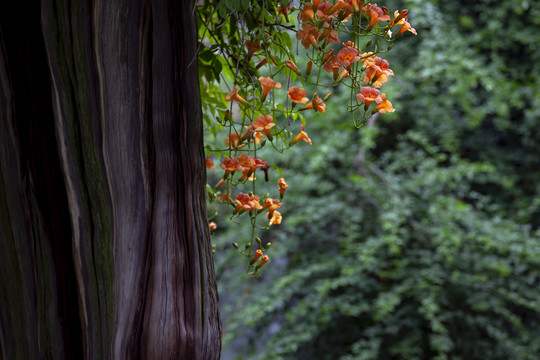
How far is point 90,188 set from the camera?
84 centimetres

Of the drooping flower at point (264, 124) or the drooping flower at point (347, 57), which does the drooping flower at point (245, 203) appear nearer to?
the drooping flower at point (264, 124)

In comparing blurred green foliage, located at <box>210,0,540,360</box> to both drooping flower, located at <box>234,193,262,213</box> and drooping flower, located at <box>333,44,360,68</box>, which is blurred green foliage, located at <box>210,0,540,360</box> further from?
drooping flower, located at <box>333,44,360,68</box>

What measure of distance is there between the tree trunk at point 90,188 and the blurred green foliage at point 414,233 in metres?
2.34

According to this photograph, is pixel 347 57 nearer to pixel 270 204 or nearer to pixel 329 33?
pixel 329 33

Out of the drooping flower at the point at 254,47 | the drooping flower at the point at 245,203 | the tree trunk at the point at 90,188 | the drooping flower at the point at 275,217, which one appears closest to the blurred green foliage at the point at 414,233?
the drooping flower at the point at 275,217

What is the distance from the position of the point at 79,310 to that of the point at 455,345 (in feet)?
10.2

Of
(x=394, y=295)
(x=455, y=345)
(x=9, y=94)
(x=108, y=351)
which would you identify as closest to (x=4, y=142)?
(x=9, y=94)

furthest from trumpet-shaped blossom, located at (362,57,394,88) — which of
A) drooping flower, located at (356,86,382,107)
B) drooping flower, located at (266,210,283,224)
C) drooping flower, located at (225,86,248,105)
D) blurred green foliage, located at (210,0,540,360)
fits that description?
blurred green foliage, located at (210,0,540,360)

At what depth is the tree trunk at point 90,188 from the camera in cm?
83

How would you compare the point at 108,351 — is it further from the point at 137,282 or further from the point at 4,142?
the point at 4,142

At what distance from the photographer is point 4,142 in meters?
0.84

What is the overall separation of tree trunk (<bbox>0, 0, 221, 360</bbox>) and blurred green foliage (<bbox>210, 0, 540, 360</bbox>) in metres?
2.34

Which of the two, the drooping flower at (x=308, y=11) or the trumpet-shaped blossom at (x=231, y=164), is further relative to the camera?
the trumpet-shaped blossom at (x=231, y=164)

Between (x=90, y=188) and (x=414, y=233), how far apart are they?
2991 mm
